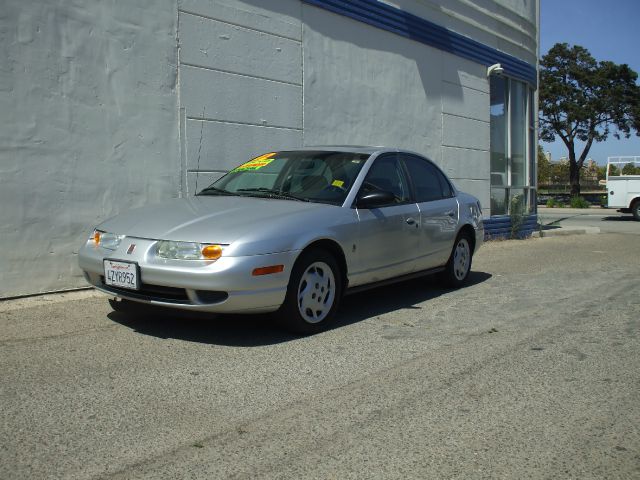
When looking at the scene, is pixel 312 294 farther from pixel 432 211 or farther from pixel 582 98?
pixel 582 98

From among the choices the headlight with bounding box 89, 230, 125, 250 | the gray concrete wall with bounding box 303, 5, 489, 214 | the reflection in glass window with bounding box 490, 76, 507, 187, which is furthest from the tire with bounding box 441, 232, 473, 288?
the reflection in glass window with bounding box 490, 76, 507, 187

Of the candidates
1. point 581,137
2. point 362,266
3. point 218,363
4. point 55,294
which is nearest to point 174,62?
point 55,294

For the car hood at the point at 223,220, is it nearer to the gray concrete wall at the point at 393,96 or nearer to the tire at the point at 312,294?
the tire at the point at 312,294

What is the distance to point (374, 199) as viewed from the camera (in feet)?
18.6

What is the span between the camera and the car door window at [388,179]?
6.12 meters

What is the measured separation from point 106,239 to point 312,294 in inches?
64.7

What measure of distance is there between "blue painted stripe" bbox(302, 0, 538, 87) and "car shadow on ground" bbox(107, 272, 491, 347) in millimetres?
4960

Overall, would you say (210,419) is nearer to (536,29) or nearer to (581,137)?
(536,29)

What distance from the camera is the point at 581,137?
4228 centimetres

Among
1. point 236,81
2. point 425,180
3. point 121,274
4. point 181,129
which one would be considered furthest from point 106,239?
point 236,81

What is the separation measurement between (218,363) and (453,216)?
3.64 metres

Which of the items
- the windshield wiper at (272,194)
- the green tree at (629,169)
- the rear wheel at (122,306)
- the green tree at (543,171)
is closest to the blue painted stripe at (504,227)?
the windshield wiper at (272,194)

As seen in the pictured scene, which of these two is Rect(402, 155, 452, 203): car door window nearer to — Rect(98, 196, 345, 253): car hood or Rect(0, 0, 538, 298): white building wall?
Rect(98, 196, 345, 253): car hood

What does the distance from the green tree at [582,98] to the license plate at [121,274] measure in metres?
39.7
